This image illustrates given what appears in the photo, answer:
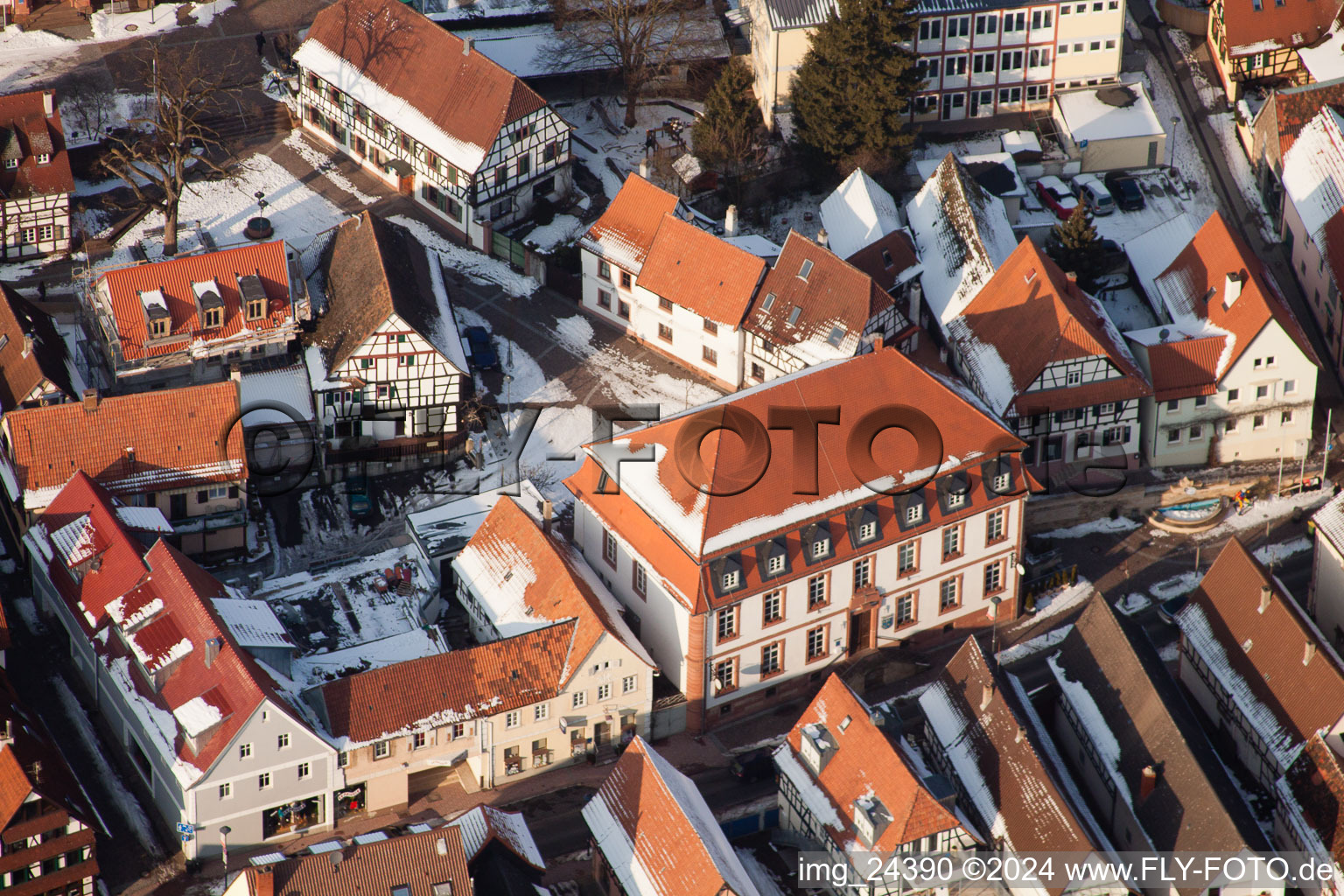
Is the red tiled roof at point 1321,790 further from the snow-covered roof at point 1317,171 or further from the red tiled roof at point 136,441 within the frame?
the red tiled roof at point 136,441

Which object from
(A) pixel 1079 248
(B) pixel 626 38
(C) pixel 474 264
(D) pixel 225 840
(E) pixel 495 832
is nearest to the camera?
(E) pixel 495 832

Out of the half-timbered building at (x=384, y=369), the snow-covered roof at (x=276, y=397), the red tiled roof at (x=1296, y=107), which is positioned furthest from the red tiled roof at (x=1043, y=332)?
the snow-covered roof at (x=276, y=397)

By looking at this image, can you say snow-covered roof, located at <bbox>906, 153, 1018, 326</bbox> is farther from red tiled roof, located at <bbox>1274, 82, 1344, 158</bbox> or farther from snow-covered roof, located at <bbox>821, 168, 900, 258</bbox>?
red tiled roof, located at <bbox>1274, 82, 1344, 158</bbox>

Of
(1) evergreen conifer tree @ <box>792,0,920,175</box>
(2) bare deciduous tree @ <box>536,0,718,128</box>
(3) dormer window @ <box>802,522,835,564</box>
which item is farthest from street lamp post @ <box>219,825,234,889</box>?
(2) bare deciduous tree @ <box>536,0,718,128</box>

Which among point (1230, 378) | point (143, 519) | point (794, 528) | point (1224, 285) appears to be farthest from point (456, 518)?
point (1224, 285)

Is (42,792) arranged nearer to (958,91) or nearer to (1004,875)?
(1004,875)

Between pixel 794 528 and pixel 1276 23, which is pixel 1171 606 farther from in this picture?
pixel 1276 23

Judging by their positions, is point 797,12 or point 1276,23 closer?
point 797,12
